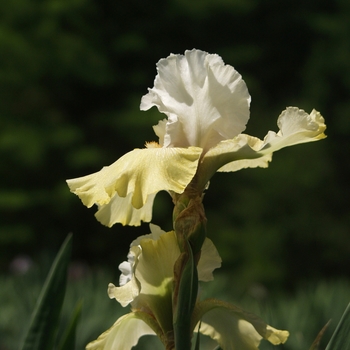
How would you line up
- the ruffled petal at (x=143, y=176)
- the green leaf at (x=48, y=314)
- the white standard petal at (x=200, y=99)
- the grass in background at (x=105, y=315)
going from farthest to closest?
the grass in background at (x=105, y=315) → the green leaf at (x=48, y=314) → the white standard petal at (x=200, y=99) → the ruffled petal at (x=143, y=176)

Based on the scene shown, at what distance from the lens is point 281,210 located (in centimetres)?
685

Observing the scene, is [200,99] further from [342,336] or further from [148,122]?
[148,122]

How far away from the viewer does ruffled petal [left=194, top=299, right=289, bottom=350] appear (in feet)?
2.51

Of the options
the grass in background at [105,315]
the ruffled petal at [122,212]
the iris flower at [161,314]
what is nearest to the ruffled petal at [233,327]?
the iris flower at [161,314]

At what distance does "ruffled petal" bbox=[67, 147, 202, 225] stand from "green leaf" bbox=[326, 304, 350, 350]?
0.26m

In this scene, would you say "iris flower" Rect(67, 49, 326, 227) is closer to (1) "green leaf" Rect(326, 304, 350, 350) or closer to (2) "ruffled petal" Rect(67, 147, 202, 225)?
(2) "ruffled petal" Rect(67, 147, 202, 225)

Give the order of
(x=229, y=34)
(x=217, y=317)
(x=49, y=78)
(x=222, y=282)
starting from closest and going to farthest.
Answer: (x=217, y=317) → (x=222, y=282) → (x=49, y=78) → (x=229, y=34)

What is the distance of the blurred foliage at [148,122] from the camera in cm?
609

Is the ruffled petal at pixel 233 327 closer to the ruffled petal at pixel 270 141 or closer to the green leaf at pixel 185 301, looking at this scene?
the green leaf at pixel 185 301

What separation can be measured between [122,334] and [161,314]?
6cm

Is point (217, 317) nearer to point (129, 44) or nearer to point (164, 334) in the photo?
point (164, 334)

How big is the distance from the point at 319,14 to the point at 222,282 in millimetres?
Answer: 4625

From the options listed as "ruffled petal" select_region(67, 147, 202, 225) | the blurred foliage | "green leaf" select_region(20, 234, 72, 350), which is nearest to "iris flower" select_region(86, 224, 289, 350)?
"ruffled petal" select_region(67, 147, 202, 225)

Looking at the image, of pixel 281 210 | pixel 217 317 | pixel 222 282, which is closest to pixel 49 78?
pixel 281 210
